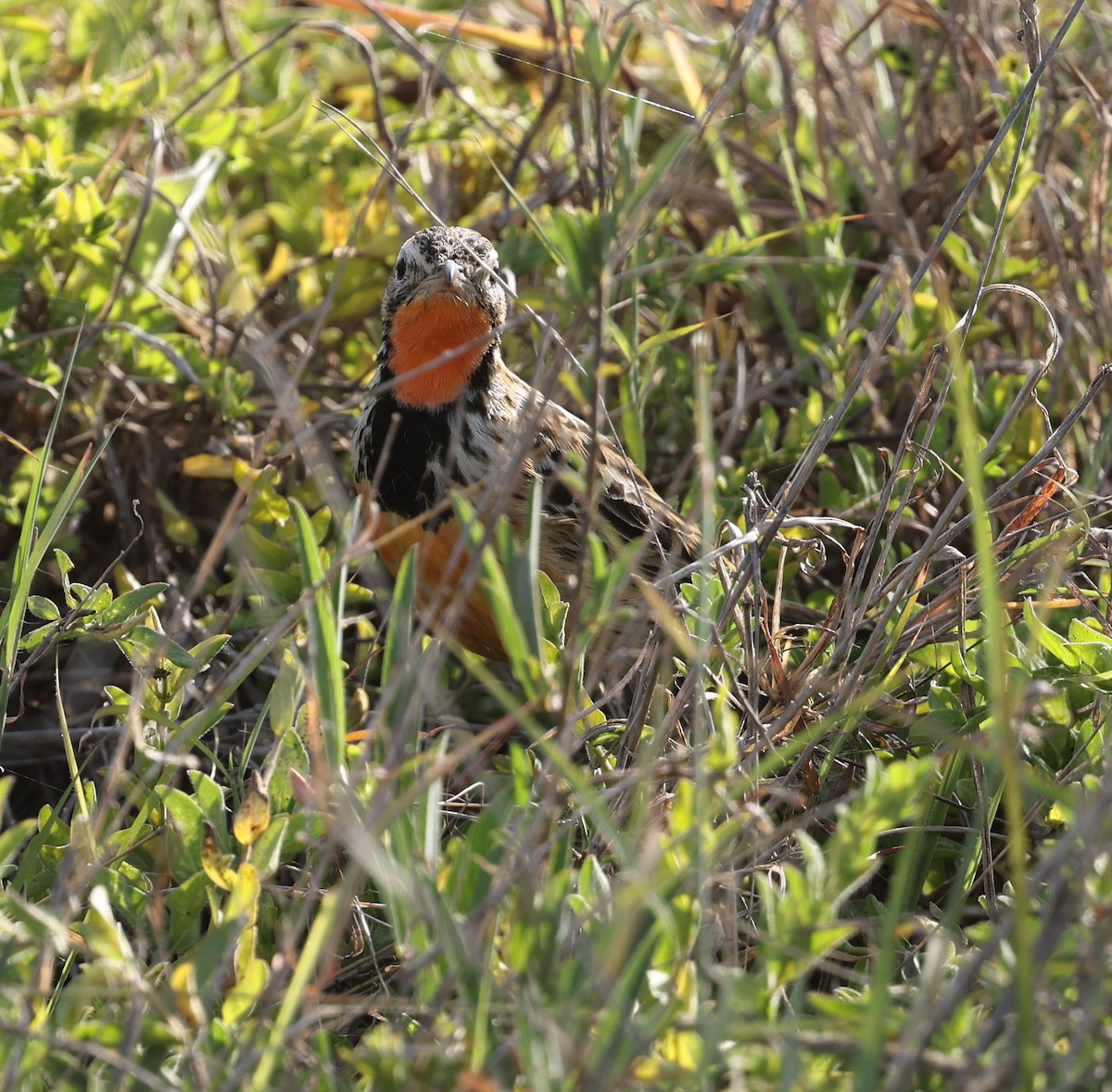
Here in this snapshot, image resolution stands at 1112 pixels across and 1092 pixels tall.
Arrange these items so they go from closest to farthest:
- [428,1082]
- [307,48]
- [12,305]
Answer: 1. [428,1082]
2. [12,305]
3. [307,48]

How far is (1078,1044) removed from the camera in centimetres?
172

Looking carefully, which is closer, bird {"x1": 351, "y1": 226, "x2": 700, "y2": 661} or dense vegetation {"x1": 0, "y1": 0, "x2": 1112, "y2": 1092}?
dense vegetation {"x1": 0, "y1": 0, "x2": 1112, "y2": 1092}

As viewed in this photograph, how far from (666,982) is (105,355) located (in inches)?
102

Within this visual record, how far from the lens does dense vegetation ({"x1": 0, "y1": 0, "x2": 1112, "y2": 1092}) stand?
1.86m

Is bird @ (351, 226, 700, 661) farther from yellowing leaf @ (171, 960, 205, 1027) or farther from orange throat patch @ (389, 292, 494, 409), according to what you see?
yellowing leaf @ (171, 960, 205, 1027)


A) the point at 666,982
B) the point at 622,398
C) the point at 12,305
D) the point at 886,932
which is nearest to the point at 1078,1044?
the point at 886,932

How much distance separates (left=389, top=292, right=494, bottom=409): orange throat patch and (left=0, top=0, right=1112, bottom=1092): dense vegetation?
0.20 meters

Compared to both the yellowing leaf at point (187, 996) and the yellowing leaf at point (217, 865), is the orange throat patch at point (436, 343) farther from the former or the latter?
the yellowing leaf at point (187, 996)

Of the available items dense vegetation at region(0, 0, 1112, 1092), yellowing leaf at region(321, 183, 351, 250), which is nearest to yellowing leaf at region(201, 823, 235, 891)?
dense vegetation at region(0, 0, 1112, 1092)

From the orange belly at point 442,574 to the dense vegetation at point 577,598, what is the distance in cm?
18

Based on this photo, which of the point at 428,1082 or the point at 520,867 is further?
the point at 520,867

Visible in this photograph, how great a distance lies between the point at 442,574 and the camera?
10.9 ft

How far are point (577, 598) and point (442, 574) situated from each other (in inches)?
49.6

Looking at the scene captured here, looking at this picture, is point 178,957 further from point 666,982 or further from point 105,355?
point 105,355
